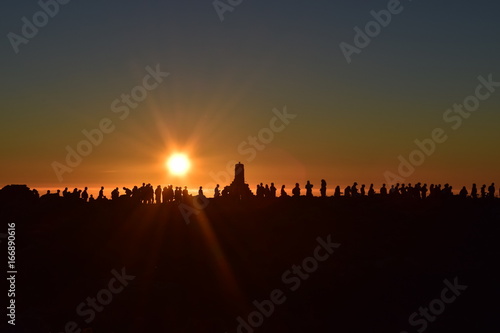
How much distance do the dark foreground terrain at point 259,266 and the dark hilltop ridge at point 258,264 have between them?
0.09 m

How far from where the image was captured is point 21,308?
133 feet

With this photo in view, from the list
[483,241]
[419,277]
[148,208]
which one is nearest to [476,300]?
[419,277]

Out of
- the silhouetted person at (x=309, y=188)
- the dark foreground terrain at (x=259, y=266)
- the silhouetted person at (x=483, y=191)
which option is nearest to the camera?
the dark foreground terrain at (x=259, y=266)

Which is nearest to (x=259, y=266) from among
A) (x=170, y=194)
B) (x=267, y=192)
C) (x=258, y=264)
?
(x=258, y=264)

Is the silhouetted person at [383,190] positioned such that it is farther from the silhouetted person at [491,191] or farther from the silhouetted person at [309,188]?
the silhouetted person at [491,191]

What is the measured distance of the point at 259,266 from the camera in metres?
46.5

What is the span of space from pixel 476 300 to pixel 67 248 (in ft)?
95.0

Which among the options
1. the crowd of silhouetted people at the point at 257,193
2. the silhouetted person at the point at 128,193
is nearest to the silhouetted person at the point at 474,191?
the crowd of silhouetted people at the point at 257,193

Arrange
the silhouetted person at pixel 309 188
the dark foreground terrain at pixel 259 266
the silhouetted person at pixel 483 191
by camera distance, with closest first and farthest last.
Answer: the dark foreground terrain at pixel 259 266 → the silhouetted person at pixel 309 188 → the silhouetted person at pixel 483 191

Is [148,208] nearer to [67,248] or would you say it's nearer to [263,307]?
[67,248]

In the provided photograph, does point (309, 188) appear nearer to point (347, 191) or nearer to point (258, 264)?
point (347, 191)

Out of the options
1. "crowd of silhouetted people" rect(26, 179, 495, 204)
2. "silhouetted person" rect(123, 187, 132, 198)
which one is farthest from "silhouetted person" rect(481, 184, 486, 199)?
"silhouetted person" rect(123, 187, 132, 198)

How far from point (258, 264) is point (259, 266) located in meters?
0.33

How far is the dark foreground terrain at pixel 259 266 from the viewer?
3959 centimetres
